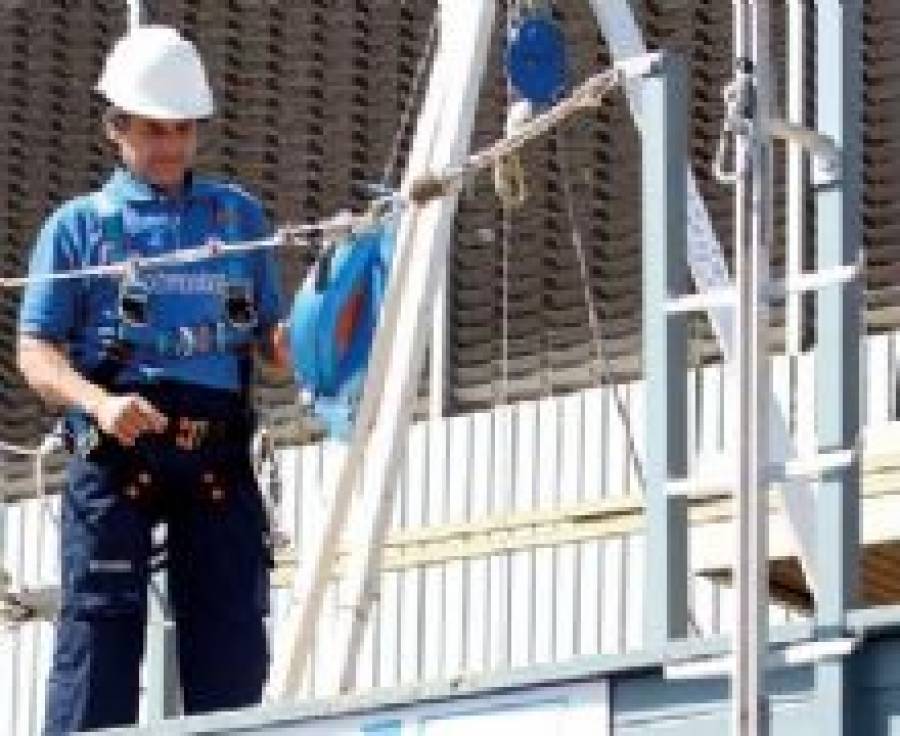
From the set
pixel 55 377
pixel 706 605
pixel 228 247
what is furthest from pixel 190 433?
pixel 706 605

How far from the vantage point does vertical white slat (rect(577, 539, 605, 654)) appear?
45.3 feet

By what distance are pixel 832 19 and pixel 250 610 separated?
2.20m

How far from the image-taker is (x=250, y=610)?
387 inches

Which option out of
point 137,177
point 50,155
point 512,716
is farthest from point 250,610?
point 50,155

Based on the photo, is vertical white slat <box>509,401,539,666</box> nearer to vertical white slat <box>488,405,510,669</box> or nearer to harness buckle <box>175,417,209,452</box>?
vertical white slat <box>488,405,510,669</box>

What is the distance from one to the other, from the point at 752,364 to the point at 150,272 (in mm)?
2245

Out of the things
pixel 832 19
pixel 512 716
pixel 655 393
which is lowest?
pixel 512 716

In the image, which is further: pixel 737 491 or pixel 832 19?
pixel 832 19

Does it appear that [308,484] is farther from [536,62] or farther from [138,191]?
[138,191]

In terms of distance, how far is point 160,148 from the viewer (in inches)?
384

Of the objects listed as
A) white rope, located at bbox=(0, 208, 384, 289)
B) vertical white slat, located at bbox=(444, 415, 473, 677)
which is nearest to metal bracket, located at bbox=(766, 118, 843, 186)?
white rope, located at bbox=(0, 208, 384, 289)

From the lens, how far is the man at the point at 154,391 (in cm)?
967

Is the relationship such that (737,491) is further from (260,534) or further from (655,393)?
(260,534)

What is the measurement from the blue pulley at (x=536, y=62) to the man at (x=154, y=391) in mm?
620
